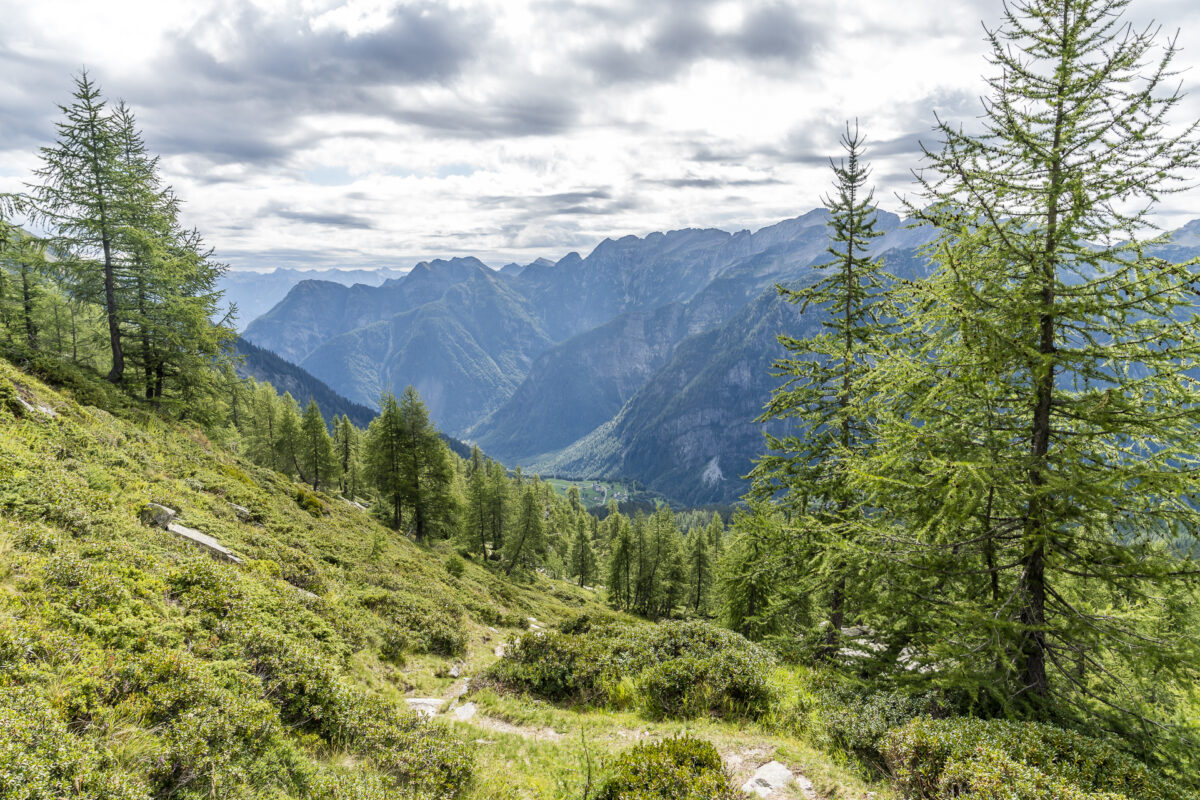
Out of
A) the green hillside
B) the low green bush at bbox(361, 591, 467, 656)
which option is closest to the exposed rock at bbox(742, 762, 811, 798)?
the green hillside

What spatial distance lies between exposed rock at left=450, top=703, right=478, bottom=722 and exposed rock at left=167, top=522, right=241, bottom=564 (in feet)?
24.2

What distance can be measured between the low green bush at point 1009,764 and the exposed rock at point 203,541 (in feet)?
52.6

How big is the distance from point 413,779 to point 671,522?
2309 inches

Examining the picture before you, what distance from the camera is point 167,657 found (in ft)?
22.9

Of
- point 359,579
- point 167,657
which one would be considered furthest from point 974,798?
point 359,579

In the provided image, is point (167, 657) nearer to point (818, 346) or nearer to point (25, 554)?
point (25, 554)

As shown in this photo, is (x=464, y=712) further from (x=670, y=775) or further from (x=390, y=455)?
(x=390, y=455)

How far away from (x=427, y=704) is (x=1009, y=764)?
1154 cm

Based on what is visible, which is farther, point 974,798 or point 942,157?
point 942,157

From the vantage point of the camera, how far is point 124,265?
25672 millimetres

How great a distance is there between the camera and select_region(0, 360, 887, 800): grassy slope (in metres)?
6.04

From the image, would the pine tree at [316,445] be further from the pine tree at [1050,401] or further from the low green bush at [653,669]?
the pine tree at [1050,401]

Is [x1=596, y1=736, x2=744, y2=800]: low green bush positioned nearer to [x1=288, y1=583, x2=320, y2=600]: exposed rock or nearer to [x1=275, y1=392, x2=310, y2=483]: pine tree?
[x1=288, y1=583, x2=320, y2=600]: exposed rock

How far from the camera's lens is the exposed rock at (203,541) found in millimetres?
13258
